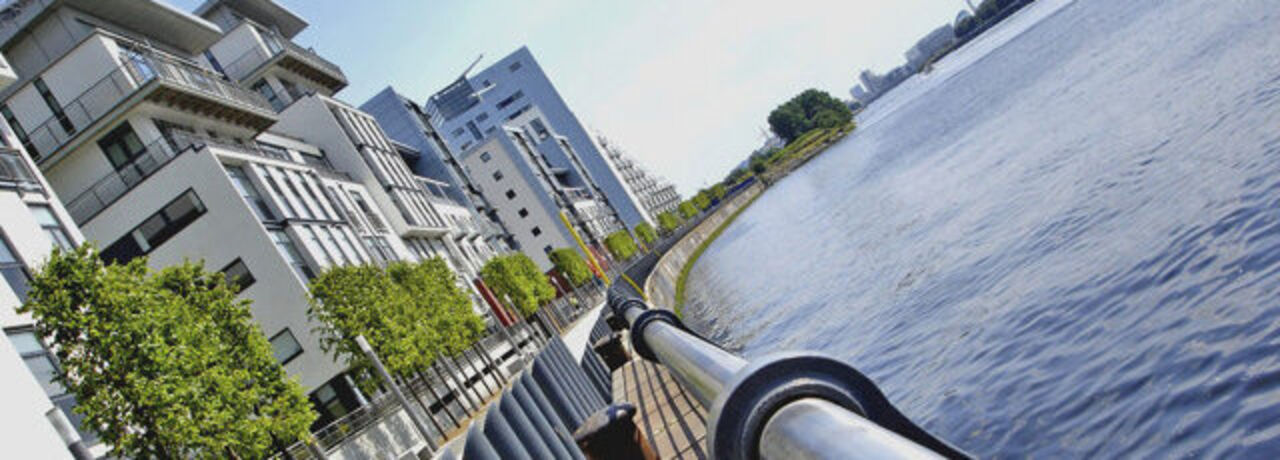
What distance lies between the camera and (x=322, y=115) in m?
50.4

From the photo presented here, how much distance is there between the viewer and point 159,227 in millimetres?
31500

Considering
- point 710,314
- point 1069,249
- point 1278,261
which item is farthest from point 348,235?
point 1278,261

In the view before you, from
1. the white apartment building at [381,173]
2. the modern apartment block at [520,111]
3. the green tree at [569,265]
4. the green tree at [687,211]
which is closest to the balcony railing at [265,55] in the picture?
the white apartment building at [381,173]

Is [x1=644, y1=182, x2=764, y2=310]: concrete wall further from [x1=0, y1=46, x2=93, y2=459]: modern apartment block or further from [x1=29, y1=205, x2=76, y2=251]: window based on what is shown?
[x1=29, y1=205, x2=76, y2=251]: window

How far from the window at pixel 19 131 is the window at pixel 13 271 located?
1011 centimetres

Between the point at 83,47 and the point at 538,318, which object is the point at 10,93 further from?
the point at 538,318

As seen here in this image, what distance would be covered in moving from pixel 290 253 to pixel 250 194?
2595mm

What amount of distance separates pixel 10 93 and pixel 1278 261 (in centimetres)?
3712

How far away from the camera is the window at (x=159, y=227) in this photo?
101 ft

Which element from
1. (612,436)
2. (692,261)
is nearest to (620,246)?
(692,261)

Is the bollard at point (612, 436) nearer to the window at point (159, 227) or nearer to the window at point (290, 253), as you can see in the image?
the window at point (290, 253)

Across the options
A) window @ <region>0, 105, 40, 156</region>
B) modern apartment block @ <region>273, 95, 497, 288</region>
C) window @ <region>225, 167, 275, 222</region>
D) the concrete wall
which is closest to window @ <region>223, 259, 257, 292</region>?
window @ <region>225, 167, 275, 222</region>

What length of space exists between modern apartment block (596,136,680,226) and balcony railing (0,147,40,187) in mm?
124476

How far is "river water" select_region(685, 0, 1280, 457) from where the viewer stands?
9484mm
